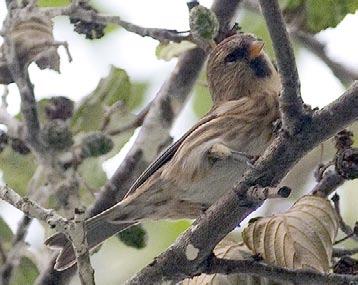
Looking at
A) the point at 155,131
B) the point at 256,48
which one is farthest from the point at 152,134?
the point at 256,48

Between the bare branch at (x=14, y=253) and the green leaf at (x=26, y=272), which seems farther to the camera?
the green leaf at (x=26, y=272)

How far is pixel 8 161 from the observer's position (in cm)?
309

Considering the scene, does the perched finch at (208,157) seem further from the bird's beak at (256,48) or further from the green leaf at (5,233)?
the green leaf at (5,233)

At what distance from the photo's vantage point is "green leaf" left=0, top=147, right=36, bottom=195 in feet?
10.1

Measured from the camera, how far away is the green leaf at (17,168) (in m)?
3.07

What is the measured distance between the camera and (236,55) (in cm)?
316

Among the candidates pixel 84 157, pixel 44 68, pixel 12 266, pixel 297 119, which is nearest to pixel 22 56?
pixel 44 68

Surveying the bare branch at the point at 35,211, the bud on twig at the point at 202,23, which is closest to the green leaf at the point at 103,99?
the bud on twig at the point at 202,23

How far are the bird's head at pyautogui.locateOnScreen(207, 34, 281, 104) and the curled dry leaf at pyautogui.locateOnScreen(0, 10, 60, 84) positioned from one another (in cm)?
54

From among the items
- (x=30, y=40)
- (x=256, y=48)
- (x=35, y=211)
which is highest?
(x=30, y=40)

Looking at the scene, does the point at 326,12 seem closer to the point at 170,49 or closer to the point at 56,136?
the point at 170,49

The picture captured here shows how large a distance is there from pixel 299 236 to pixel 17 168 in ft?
4.05

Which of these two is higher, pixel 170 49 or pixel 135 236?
pixel 170 49

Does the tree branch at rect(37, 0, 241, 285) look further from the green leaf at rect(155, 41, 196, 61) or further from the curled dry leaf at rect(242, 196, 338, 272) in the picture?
the curled dry leaf at rect(242, 196, 338, 272)
